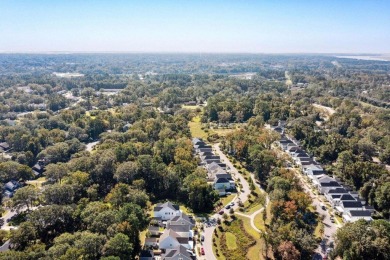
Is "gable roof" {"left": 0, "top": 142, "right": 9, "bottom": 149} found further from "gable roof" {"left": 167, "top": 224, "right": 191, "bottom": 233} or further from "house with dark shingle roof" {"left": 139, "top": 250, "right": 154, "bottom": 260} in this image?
"house with dark shingle roof" {"left": 139, "top": 250, "right": 154, "bottom": 260}

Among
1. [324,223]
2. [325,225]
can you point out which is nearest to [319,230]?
[325,225]

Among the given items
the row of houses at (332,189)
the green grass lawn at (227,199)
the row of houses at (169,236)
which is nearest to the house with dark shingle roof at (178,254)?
the row of houses at (169,236)

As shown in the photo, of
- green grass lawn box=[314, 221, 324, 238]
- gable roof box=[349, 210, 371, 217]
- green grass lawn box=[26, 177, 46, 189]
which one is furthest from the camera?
green grass lawn box=[26, 177, 46, 189]

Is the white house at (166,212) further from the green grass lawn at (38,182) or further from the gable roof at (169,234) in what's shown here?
the green grass lawn at (38,182)

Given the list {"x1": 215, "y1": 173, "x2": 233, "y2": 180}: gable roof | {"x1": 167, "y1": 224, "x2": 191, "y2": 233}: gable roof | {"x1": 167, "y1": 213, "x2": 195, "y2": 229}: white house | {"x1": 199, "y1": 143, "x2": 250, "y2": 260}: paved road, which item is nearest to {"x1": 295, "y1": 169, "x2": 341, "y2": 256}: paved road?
{"x1": 199, "y1": 143, "x2": 250, "y2": 260}: paved road

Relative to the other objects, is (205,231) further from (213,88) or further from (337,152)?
(213,88)

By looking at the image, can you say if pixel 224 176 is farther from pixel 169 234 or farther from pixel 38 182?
pixel 38 182
